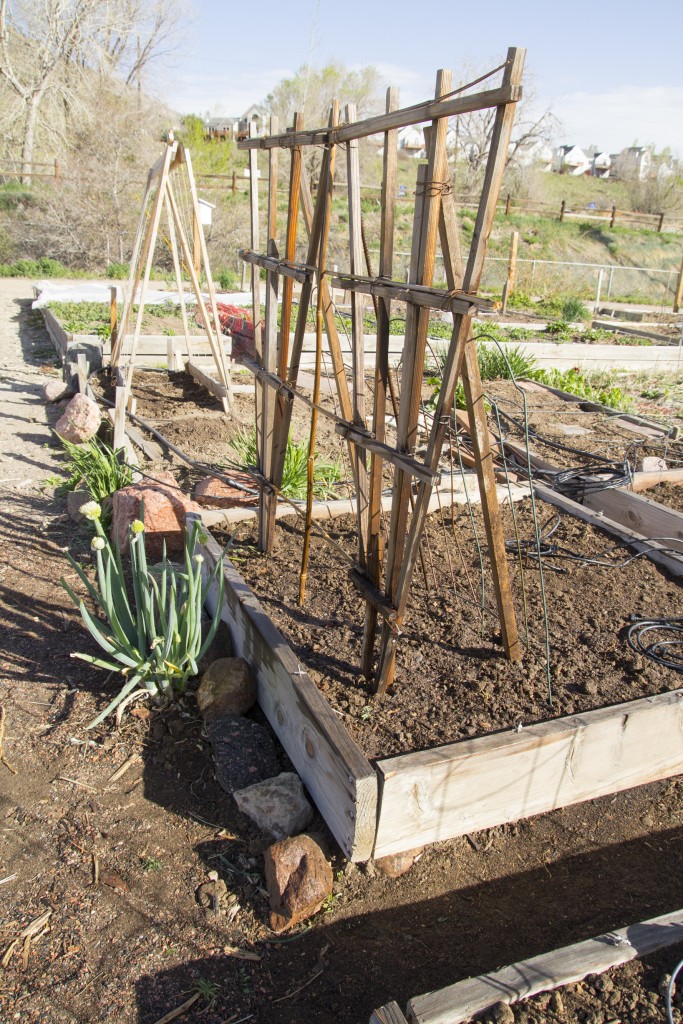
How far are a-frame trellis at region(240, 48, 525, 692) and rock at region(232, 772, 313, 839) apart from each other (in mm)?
465

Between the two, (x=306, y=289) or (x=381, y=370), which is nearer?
(x=381, y=370)

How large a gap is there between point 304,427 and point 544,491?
2.38m

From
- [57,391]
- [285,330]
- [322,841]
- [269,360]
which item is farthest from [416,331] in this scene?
[57,391]

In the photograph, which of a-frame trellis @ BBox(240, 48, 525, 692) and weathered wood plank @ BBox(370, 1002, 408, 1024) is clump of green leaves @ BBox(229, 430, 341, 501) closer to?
a-frame trellis @ BBox(240, 48, 525, 692)

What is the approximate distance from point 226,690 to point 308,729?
0.53m

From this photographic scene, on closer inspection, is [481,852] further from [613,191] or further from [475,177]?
[613,191]

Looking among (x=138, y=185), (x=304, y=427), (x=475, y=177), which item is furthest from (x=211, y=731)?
(x=475, y=177)

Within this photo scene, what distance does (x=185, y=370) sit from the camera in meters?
8.34

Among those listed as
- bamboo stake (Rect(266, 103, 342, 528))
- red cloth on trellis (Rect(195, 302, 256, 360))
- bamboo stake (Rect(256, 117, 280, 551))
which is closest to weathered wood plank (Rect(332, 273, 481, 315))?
bamboo stake (Rect(266, 103, 342, 528))

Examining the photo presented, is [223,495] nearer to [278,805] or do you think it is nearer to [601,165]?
[278,805]

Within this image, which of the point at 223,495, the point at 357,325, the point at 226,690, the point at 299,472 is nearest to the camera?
the point at 357,325

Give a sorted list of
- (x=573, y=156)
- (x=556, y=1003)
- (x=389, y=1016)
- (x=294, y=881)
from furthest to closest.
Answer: (x=573, y=156) → (x=294, y=881) → (x=556, y=1003) → (x=389, y=1016)

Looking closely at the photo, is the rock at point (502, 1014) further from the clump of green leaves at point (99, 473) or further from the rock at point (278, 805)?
the clump of green leaves at point (99, 473)

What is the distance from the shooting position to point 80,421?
5984mm
